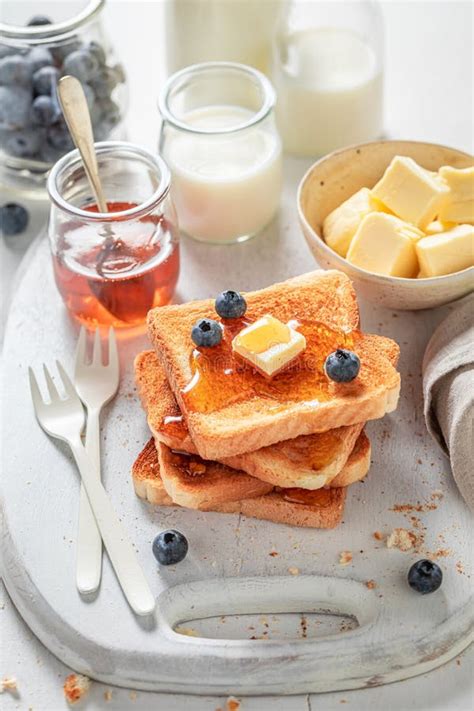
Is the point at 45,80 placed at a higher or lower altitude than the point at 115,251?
higher

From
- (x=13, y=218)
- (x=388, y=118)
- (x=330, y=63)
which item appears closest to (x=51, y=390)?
(x=13, y=218)

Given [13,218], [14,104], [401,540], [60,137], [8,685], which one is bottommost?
[8,685]

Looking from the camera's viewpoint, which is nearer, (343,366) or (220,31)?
(343,366)

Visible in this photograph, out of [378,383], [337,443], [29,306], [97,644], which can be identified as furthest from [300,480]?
[29,306]

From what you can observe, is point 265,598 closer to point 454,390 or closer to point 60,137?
point 454,390

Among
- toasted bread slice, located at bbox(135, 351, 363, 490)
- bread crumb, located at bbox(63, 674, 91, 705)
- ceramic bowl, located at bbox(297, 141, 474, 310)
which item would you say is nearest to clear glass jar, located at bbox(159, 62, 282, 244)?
ceramic bowl, located at bbox(297, 141, 474, 310)

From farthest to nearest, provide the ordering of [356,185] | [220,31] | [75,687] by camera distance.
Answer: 1. [220,31]
2. [356,185]
3. [75,687]
